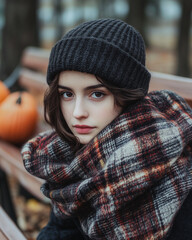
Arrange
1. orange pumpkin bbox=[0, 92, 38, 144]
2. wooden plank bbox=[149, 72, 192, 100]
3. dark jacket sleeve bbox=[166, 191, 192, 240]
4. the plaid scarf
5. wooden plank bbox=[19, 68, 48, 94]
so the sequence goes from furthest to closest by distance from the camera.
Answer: wooden plank bbox=[19, 68, 48, 94], orange pumpkin bbox=[0, 92, 38, 144], wooden plank bbox=[149, 72, 192, 100], dark jacket sleeve bbox=[166, 191, 192, 240], the plaid scarf

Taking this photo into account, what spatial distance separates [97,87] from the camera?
4.42 ft

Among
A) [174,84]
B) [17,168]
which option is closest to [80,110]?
[174,84]

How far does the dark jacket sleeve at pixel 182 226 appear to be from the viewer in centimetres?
138

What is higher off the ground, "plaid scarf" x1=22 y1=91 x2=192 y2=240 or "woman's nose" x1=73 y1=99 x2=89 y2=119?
"woman's nose" x1=73 y1=99 x2=89 y2=119

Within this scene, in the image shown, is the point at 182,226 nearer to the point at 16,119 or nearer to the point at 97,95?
the point at 97,95

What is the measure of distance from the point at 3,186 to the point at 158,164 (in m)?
1.97

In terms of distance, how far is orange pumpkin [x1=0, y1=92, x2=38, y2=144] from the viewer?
2879 millimetres

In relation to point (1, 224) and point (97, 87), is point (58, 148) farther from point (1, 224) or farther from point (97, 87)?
point (1, 224)

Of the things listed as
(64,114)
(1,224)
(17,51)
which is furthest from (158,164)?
(17,51)

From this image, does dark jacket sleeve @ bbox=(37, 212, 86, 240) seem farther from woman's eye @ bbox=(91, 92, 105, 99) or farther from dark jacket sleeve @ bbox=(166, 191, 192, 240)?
Answer: woman's eye @ bbox=(91, 92, 105, 99)

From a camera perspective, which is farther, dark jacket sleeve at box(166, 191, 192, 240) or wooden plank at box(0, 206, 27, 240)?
wooden plank at box(0, 206, 27, 240)

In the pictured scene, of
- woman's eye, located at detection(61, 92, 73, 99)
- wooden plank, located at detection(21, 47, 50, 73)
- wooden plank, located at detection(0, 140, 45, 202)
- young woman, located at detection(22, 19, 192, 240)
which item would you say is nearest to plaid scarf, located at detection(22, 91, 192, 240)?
young woman, located at detection(22, 19, 192, 240)

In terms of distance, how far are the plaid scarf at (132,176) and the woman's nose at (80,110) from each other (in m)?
0.11

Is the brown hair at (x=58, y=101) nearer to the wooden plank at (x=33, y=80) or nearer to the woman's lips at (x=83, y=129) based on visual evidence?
the woman's lips at (x=83, y=129)
